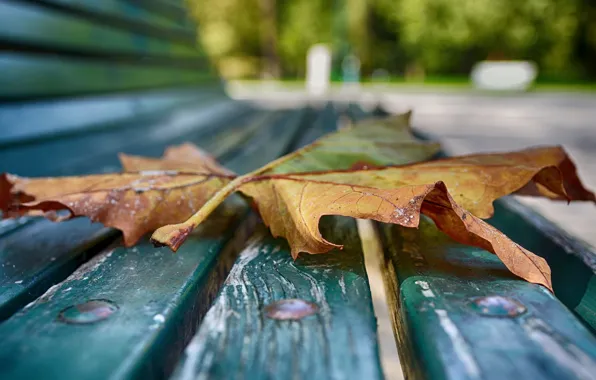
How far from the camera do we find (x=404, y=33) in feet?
73.2

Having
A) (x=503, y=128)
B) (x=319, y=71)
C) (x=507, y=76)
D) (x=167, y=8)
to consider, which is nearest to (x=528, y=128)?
(x=503, y=128)

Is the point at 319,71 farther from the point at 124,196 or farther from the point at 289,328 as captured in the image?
the point at 289,328

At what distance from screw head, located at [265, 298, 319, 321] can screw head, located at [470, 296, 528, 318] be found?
151 millimetres

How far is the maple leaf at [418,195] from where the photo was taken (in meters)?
0.57

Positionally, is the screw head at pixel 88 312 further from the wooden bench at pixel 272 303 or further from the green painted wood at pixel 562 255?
the green painted wood at pixel 562 255

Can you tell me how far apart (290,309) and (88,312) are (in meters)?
0.19

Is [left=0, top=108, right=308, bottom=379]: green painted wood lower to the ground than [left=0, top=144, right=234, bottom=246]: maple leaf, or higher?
lower

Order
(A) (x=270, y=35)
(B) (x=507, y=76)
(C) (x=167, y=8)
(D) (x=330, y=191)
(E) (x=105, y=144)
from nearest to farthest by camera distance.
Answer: (D) (x=330, y=191), (E) (x=105, y=144), (C) (x=167, y=8), (B) (x=507, y=76), (A) (x=270, y=35)

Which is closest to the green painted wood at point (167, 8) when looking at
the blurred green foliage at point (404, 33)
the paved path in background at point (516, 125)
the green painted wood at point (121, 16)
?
the green painted wood at point (121, 16)

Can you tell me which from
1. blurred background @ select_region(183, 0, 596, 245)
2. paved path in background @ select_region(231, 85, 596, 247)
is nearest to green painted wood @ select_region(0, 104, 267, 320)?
paved path in background @ select_region(231, 85, 596, 247)

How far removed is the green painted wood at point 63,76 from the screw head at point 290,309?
1.21 metres

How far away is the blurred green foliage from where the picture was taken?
19.7 meters

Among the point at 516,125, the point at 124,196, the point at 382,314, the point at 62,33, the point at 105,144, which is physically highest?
the point at 62,33

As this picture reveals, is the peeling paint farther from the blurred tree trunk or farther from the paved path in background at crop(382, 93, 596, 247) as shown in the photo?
the blurred tree trunk
